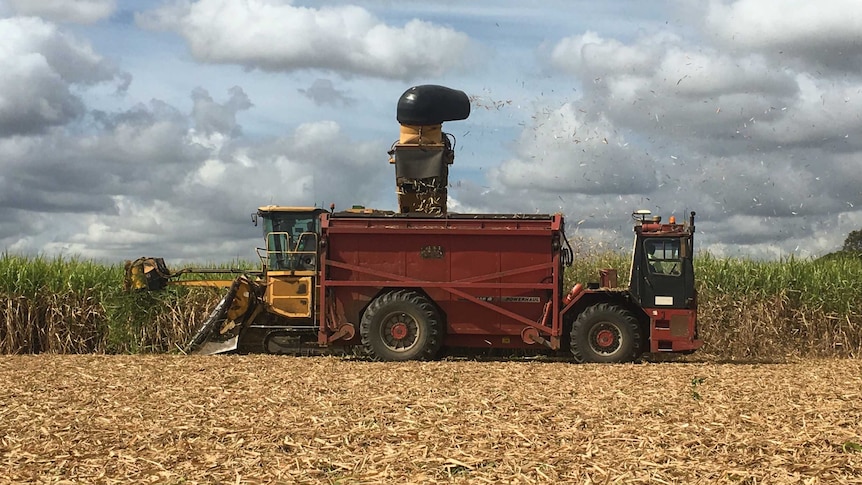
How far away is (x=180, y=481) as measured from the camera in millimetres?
7059

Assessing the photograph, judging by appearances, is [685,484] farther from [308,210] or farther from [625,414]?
[308,210]

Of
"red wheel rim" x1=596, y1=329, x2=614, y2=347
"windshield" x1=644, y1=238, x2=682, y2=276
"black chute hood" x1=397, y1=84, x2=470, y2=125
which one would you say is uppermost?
"black chute hood" x1=397, y1=84, x2=470, y2=125

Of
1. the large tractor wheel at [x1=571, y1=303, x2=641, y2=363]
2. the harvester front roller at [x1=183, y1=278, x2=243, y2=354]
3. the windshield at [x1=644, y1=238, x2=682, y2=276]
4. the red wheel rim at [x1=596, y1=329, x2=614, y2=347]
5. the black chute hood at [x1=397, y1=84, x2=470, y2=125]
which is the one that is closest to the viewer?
the large tractor wheel at [x1=571, y1=303, x2=641, y2=363]

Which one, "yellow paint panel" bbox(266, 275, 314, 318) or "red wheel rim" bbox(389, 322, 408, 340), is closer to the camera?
"red wheel rim" bbox(389, 322, 408, 340)

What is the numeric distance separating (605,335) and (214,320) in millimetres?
6743

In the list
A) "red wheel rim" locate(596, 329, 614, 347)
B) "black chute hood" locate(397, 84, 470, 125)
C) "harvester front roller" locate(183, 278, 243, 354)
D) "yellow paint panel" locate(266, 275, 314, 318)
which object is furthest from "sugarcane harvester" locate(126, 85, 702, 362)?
"black chute hood" locate(397, 84, 470, 125)

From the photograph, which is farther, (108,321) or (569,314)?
(108,321)

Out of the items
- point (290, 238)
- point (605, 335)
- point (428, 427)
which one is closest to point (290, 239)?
point (290, 238)

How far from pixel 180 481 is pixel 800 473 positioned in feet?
16.3

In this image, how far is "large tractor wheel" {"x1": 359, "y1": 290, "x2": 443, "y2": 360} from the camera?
47.8 feet

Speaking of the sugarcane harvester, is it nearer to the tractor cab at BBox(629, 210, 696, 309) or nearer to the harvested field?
the tractor cab at BBox(629, 210, 696, 309)

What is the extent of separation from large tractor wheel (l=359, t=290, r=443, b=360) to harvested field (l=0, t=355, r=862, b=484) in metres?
1.58

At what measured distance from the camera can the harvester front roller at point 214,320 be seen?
15539 millimetres

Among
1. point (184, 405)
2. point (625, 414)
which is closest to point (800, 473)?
point (625, 414)
